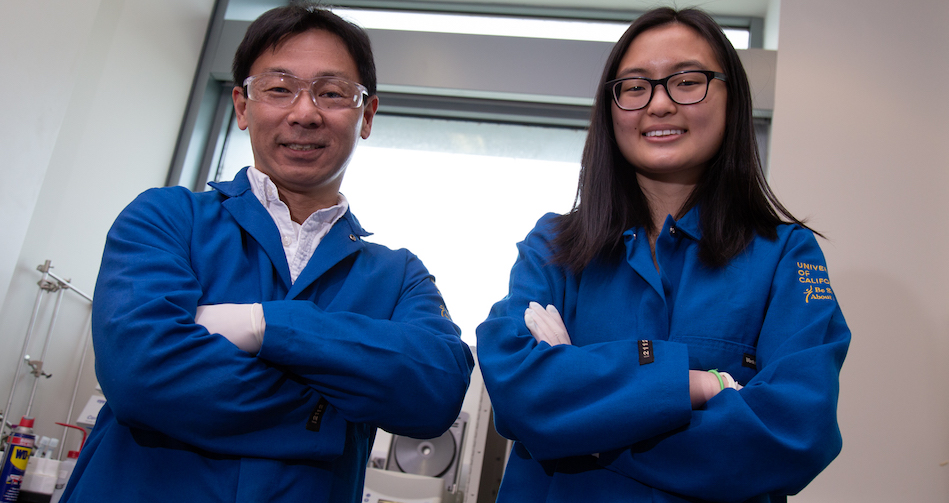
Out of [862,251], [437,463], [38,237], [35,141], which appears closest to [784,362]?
[437,463]

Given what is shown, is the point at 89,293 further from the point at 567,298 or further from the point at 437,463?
the point at 567,298

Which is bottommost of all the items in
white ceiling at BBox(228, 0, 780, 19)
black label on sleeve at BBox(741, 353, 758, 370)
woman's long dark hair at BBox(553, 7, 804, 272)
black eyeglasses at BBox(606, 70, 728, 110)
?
black label on sleeve at BBox(741, 353, 758, 370)

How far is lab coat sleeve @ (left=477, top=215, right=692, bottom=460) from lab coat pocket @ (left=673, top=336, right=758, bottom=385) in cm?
10

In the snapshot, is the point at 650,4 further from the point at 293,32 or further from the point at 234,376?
the point at 234,376

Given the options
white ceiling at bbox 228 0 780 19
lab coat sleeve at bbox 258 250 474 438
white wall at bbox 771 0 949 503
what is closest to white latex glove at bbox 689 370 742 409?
lab coat sleeve at bbox 258 250 474 438

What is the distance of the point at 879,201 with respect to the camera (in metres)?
3.16

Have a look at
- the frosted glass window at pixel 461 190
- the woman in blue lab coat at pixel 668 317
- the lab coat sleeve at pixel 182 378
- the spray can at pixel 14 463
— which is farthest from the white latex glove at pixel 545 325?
the frosted glass window at pixel 461 190

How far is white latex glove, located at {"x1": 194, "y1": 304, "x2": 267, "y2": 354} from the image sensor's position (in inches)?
43.9

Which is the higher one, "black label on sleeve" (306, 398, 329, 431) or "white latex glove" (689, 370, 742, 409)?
"white latex glove" (689, 370, 742, 409)

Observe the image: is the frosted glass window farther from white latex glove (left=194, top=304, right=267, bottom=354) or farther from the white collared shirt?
white latex glove (left=194, top=304, right=267, bottom=354)

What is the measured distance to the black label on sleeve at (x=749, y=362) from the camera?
1.11 m

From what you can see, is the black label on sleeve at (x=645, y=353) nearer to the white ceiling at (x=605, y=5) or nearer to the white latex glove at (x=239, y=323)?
the white latex glove at (x=239, y=323)

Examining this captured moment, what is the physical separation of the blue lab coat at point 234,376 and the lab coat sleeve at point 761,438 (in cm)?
37

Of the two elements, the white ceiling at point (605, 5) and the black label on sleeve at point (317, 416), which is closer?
the black label on sleeve at point (317, 416)
